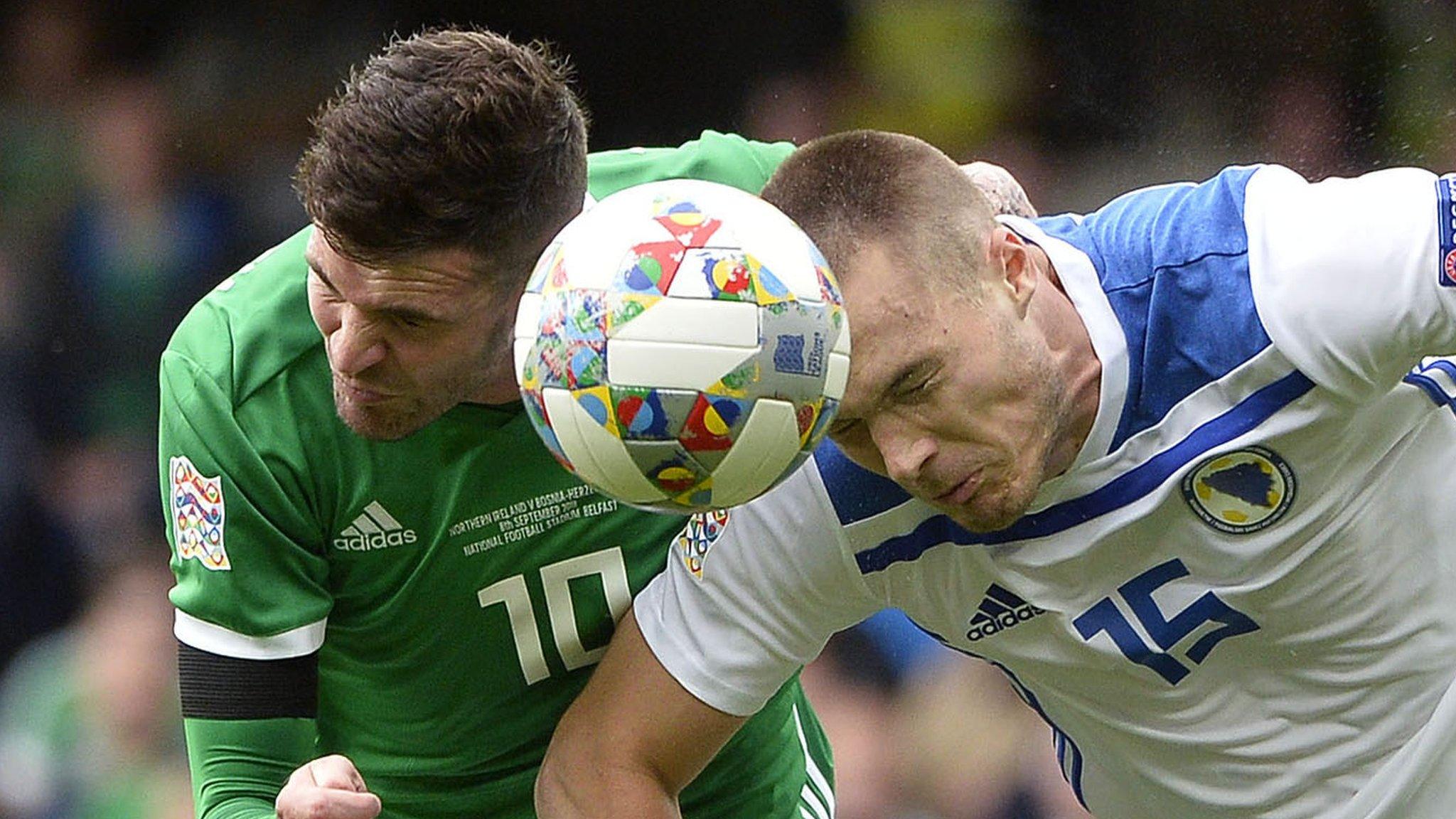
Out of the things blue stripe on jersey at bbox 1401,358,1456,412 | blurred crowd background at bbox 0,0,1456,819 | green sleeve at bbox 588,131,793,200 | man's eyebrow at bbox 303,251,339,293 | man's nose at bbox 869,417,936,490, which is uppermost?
man's eyebrow at bbox 303,251,339,293

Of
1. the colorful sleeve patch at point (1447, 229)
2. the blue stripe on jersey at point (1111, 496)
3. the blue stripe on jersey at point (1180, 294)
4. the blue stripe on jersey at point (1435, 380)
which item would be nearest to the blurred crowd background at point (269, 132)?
the blue stripe on jersey at point (1111, 496)

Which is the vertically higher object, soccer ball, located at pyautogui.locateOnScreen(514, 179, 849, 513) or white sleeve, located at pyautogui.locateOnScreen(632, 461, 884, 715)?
soccer ball, located at pyautogui.locateOnScreen(514, 179, 849, 513)

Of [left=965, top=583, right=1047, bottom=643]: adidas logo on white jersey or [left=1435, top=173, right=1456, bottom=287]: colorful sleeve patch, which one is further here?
[left=965, top=583, right=1047, bottom=643]: adidas logo on white jersey

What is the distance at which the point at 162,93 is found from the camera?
20.3 feet

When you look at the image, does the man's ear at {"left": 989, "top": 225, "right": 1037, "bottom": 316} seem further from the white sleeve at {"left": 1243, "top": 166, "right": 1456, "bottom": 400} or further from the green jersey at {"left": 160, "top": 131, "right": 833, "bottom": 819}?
the green jersey at {"left": 160, "top": 131, "right": 833, "bottom": 819}

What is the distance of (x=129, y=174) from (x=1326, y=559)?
4288mm

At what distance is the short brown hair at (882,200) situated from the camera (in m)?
2.61

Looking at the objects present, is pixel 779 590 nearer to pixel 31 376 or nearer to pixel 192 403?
pixel 192 403

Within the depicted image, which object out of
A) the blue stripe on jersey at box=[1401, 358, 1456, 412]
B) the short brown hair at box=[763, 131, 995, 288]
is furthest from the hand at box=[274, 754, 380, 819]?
the blue stripe on jersey at box=[1401, 358, 1456, 412]

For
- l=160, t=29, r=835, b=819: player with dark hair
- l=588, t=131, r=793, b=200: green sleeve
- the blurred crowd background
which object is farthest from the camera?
the blurred crowd background

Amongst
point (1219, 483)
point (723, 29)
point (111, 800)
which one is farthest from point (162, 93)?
point (1219, 483)

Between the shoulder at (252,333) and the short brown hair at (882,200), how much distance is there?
76 cm

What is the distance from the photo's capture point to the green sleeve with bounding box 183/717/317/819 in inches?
119

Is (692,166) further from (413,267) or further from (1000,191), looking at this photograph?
(413,267)
